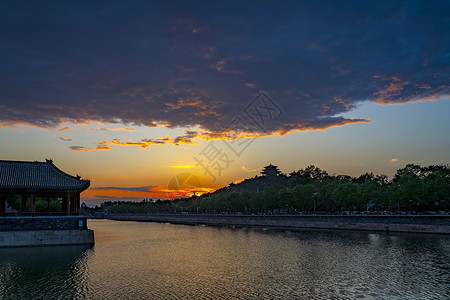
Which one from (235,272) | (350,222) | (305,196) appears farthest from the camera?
(305,196)

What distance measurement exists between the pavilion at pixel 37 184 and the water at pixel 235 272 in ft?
25.1

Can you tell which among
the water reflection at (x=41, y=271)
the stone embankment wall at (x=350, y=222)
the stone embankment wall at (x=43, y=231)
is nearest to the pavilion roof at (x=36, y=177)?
the stone embankment wall at (x=43, y=231)

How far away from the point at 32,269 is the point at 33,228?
16.9m

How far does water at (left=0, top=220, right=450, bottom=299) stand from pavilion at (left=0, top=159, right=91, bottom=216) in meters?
7.66

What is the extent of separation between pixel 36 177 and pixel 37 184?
178 cm

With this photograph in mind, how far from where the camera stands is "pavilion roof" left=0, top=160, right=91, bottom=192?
51781mm

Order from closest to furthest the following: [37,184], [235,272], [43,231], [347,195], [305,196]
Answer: [235,272] → [43,231] → [37,184] → [347,195] → [305,196]

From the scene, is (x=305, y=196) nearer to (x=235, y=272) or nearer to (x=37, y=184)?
(x=37, y=184)

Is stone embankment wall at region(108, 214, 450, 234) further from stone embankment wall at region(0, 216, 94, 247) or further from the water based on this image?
stone embankment wall at region(0, 216, 94, 247)

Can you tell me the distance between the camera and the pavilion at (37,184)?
51.4 meters

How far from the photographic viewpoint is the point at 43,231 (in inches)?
1971

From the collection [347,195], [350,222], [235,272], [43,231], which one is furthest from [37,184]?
[347,195]

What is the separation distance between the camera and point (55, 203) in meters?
128

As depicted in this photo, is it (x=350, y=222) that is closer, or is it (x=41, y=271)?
(x=41, y=271)
